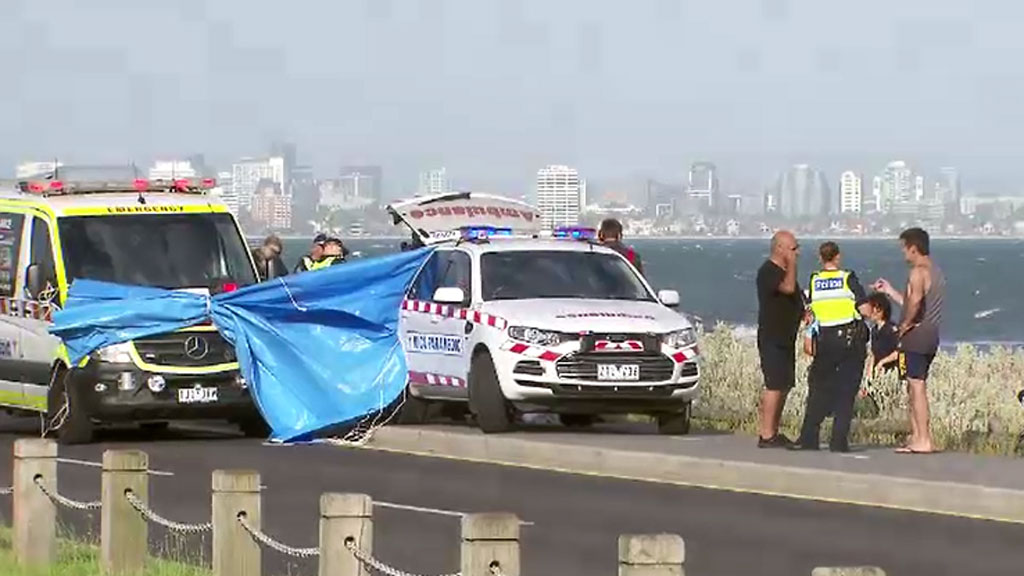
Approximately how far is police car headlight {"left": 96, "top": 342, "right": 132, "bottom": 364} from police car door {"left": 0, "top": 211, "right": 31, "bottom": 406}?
150 centimetres

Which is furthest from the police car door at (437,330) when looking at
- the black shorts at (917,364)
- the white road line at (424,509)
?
the white road line at (424,509)

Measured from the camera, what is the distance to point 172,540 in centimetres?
1705

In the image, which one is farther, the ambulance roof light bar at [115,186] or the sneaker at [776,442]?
the ambulance roof light bar at [115,186]

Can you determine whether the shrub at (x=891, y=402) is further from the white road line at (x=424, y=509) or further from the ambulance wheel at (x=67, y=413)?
the white road line at (x=424, y=509)

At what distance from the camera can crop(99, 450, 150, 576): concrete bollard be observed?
1466cm

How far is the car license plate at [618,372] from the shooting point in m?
24.8

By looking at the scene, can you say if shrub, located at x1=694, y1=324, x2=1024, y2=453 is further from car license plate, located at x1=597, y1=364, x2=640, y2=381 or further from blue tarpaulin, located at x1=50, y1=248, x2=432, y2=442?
blue tarpaulin, located at x1=50, y1=248, x2=432, y2=442

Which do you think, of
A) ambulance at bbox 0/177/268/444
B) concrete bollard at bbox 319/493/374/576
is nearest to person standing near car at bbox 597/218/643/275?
ambulance at bbox 0/177/268/444

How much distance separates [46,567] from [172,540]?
1.77 meters

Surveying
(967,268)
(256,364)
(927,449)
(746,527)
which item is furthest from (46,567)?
(967,268)

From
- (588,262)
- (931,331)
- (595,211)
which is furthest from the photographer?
(595,211)

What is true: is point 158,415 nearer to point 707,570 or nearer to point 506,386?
point 506,386

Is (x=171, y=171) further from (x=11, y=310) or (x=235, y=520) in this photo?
(x=235, y=520)

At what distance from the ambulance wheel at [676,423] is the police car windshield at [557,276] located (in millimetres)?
1247
